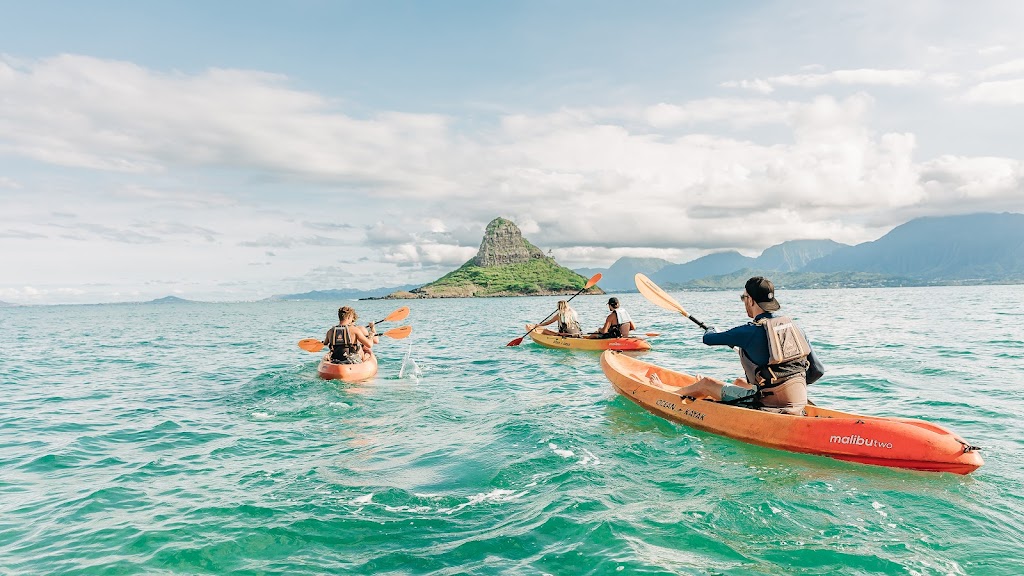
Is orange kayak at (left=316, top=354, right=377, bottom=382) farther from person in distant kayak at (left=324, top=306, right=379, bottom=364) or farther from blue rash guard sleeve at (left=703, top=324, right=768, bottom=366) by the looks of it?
blue rash guard sleeve at (left=703, top=324, right=768, bottom=366)

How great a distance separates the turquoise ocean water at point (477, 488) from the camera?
5359 mm

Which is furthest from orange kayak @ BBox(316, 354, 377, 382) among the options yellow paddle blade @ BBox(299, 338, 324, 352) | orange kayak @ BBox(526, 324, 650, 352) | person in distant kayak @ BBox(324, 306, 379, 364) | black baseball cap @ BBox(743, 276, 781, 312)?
black baseball cap @ BBox(743, 276, 781, 312)

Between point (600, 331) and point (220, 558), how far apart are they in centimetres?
1901

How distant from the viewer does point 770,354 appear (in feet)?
28.2

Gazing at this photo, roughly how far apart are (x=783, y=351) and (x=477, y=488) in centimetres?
533

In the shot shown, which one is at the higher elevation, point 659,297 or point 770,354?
point 659,297

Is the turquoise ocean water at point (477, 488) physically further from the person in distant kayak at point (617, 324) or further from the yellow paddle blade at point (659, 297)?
the person in distant kayak at point (617, 324)

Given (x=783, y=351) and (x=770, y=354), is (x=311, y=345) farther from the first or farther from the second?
(x=783, y=351)

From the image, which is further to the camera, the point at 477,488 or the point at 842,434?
the point at 842,434

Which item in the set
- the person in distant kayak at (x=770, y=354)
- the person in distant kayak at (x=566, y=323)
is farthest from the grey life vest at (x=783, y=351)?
the person in distant kayak at (x=566, y=323)

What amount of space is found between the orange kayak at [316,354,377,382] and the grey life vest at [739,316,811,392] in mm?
11393

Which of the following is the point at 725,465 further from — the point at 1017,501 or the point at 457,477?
the point at 457,477

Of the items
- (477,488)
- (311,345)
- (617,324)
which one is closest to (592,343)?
(617,324)

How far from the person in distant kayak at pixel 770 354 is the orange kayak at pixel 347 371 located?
11.0 m
